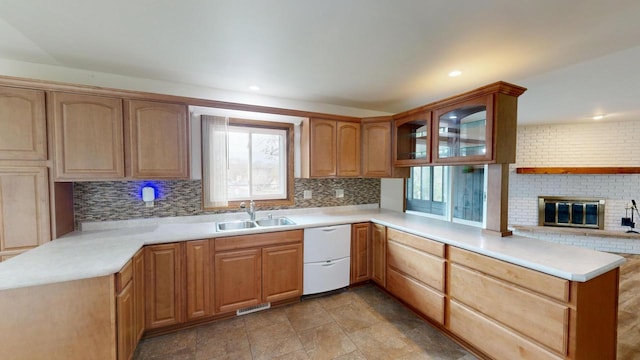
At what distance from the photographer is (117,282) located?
1.55 m

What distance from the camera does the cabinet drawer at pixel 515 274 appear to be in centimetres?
142

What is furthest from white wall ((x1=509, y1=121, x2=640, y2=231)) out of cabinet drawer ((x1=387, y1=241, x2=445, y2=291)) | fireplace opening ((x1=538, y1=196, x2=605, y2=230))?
cabinet drawer ((x1=387, y1=241, x2=445, y2=291))

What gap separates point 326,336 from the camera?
2.13 metres

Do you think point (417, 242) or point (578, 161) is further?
point (578, 161)

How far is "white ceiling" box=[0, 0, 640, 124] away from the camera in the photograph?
140cm

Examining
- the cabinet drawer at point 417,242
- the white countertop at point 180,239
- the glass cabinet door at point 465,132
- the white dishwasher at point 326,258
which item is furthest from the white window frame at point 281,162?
the glass cabinet door at point 465,132

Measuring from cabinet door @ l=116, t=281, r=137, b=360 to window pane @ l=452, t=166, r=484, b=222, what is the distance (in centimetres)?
487

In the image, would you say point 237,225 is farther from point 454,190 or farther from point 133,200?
point 454,190

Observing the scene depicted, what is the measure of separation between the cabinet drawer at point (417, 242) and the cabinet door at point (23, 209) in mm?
3052

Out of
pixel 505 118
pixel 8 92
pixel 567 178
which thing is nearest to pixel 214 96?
pixel 8 92

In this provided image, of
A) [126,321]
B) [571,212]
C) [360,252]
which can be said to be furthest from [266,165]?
[571,212]

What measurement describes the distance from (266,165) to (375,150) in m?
1.47

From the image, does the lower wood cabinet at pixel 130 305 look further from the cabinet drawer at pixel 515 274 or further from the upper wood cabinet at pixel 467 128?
the upper wood cabinet at pixel 467 128

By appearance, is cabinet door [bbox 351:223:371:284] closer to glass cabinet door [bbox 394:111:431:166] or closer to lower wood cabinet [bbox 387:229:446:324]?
lower wood cabinet [bbox 387:229:446:324]
